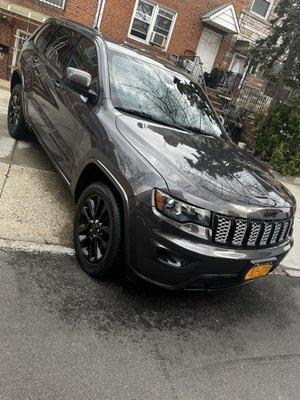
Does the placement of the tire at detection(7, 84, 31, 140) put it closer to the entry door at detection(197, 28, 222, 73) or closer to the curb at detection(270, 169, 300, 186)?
the curb at detection(270, 169, 300, 186)

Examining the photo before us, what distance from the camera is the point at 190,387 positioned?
2.66 metres

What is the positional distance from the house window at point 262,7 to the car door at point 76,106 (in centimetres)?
1449

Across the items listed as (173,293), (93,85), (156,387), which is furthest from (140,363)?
(93,85)

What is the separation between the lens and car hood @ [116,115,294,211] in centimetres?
292

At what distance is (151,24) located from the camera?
14.8 metres

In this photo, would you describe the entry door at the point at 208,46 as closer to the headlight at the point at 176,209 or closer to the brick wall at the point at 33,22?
the brick wall at the point at 33,22

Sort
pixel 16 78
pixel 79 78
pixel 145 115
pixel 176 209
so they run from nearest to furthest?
pixel 176 209 → pixel 79 78 → pixel 145 115 → pixel 16 78

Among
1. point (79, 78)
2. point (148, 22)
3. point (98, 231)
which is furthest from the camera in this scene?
point (148, 22)

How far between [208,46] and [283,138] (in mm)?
8143

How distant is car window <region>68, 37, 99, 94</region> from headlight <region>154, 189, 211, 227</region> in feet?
5.00

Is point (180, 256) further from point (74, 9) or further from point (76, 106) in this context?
point (74, 9)

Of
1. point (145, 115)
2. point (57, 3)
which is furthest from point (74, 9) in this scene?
point (145, 115)

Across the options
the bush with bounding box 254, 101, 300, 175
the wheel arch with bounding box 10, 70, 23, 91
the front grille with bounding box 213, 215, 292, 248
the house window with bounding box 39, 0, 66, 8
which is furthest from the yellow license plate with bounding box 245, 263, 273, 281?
the house window with bounding box 39, 0, 66, 8

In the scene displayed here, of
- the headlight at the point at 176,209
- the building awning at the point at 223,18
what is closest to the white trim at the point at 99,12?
the building awning at the point at 223,18
